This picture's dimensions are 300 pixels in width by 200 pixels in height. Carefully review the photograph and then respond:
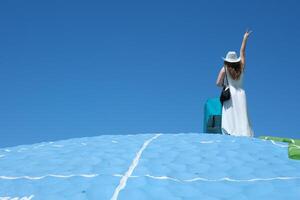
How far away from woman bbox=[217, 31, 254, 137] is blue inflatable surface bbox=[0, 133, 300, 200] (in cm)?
56

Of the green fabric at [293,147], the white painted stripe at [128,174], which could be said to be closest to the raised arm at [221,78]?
the green fabric at [293,147]

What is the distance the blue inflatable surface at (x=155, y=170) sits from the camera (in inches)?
193

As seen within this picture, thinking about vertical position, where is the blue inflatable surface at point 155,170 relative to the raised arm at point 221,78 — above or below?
below

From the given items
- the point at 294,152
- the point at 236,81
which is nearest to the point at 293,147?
the point at 294,152

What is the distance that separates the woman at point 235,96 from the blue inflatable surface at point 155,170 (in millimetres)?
557

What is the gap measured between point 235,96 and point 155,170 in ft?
8.41

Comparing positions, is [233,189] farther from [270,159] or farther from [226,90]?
[226,90]

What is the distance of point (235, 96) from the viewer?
7.56 meters

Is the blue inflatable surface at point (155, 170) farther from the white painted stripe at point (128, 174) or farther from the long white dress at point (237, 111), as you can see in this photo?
the long white dress at point (237, 111)

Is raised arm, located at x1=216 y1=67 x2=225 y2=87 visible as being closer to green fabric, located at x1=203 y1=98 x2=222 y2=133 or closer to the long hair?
the long hair

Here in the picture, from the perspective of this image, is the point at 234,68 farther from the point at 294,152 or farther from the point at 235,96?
the point at 294,152

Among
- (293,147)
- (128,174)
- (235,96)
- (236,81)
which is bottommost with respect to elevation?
(128,174)

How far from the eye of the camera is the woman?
746 centimetres

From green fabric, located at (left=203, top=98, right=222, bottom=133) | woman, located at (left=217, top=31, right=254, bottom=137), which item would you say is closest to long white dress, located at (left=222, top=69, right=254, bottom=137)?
woman, located at (left=217, top=31, right=254, bottom=137)
